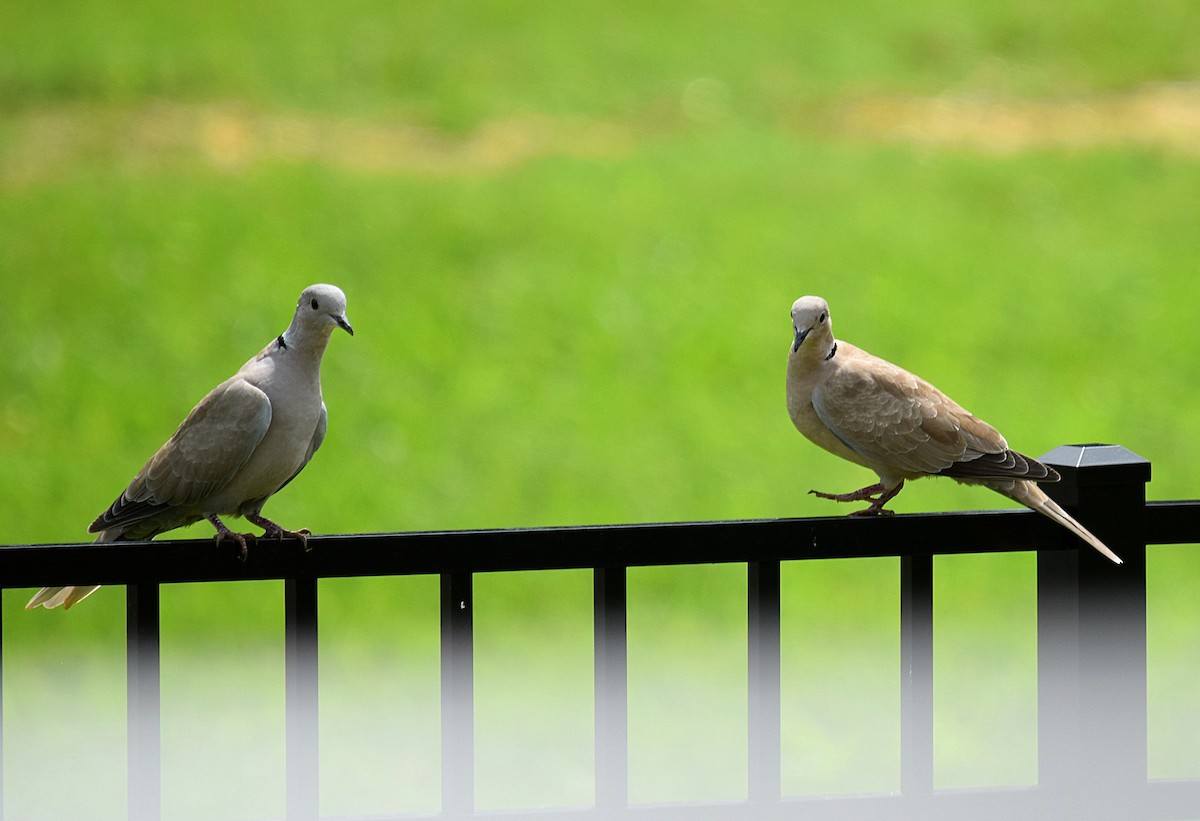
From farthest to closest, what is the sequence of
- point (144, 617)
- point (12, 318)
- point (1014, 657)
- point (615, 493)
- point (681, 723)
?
point (12, 318) < point (615, 493) < point (1014, 657) < point (681, 723) < point (144, 617)

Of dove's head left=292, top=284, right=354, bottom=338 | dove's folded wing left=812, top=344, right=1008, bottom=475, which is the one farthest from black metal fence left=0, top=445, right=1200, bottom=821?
dove's head left=292, top=284, right=354, bottom=338

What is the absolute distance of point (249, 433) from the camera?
2115 mm

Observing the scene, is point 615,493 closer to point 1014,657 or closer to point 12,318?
point 1014,657

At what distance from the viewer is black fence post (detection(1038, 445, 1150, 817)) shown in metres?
1.91

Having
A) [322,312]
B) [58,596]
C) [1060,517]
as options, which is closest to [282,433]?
[322,312]

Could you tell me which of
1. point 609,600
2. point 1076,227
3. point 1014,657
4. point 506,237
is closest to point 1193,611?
point 1014,657

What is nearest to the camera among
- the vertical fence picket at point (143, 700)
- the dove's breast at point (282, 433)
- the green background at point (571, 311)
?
the vertical fence picket at point (143, 700)

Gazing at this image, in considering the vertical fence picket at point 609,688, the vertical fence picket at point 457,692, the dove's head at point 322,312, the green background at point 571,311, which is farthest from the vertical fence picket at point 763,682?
the green background at point 571,311

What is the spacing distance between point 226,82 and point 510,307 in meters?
3.65

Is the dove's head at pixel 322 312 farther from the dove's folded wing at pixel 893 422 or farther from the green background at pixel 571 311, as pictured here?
the green background at pixel 571 311

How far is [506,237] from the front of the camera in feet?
31.1

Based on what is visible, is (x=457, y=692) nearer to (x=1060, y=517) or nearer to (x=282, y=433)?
(x=282, y=433)

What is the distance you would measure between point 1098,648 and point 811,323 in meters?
0.74

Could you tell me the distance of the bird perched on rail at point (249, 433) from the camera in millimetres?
2113
